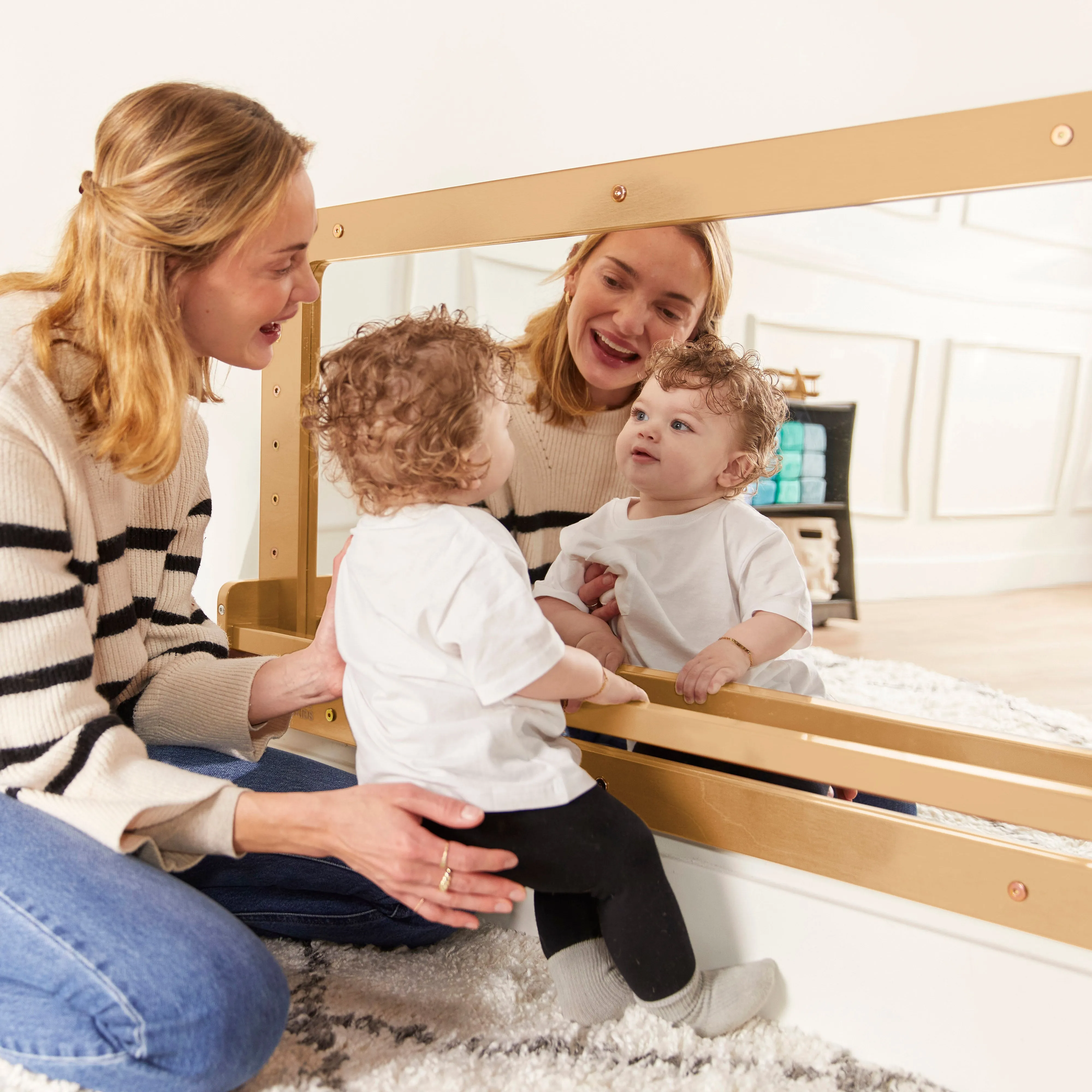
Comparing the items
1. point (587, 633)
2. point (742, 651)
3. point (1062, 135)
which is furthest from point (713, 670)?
point (1062, 135)

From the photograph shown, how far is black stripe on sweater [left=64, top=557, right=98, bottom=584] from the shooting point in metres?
0.91

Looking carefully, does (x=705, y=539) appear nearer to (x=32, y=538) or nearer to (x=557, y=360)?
(x=557, y=360)

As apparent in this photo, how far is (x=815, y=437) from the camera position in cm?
91

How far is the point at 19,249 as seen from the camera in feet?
5.97

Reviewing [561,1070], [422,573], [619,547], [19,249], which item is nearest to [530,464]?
[619,547]

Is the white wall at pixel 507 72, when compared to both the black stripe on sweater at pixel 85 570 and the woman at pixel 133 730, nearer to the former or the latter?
the woman at pixel 133 730

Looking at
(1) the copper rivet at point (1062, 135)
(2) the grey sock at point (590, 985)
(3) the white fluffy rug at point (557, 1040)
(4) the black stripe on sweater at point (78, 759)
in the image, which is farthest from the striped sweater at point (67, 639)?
(1) the copper rivet at point (1062, 135)

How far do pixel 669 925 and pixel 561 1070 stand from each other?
15 centimetres

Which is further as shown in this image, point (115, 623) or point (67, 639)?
point (115, 623)

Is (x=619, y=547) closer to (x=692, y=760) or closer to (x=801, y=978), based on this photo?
(x=692, y=760)

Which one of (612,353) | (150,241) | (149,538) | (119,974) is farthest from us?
(149,538)

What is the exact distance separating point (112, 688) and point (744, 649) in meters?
0.66

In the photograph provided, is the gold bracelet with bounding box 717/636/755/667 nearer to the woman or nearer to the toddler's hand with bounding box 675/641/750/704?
the toddler's hand with bounding box 675/641/750/704

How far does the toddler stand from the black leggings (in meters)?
0.17
